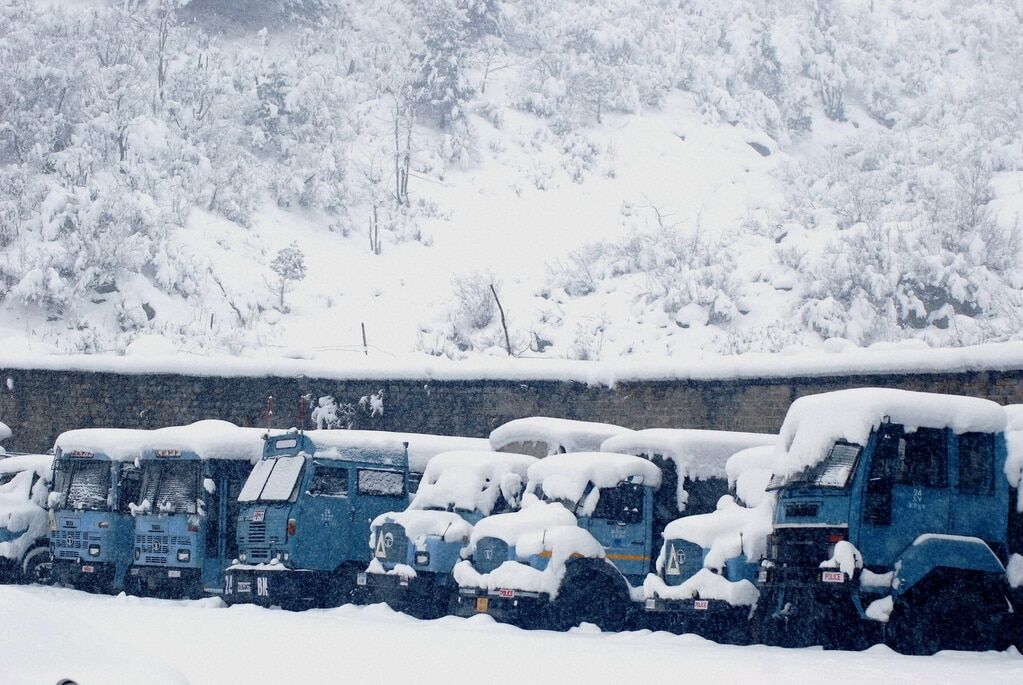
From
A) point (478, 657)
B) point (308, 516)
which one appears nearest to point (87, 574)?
point (308, 516)

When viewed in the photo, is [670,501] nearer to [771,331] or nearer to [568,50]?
[771,331]

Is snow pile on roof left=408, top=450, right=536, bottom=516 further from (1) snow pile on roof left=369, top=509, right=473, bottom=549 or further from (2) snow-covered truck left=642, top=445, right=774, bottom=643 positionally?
(2) snow-covered truck left=642, top=445, right=774, bottom=643

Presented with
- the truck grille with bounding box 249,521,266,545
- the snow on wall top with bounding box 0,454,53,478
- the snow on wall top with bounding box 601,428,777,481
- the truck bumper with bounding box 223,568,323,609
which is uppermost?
the snow on wall top with bounding box 601,428,777,481

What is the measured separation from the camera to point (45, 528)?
70.3 feet

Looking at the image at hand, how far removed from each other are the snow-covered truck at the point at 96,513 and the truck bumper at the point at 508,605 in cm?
680

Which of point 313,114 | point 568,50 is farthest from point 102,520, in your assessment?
point 568,50

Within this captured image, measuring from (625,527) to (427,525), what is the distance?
2.47 m

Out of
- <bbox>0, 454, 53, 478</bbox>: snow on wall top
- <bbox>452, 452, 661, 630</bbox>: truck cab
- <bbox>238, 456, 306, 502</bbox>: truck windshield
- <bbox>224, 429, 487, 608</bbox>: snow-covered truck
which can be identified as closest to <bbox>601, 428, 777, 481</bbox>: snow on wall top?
<bbox>452, 452, 661, 630</bbox>: truck cab

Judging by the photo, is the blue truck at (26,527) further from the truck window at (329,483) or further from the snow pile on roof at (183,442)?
the truck window at (329,483)

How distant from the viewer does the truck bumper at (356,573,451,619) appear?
53.9ft

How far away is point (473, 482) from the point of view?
1753 cm

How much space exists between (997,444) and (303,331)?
35745 millimetres

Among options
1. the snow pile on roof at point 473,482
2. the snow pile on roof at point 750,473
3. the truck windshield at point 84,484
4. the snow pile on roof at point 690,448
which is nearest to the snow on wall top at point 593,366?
the snow pile on roof at point 690,448

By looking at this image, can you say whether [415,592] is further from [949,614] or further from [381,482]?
[949,614]
